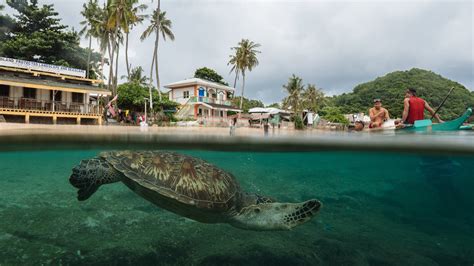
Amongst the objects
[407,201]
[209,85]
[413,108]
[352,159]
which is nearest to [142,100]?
[209,85]

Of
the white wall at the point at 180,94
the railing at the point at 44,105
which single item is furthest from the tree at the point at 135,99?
the railing at the point at 44,105

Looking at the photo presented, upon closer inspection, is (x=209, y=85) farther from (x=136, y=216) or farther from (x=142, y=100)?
(x=136, y=216)

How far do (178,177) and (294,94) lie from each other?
50.7 meters

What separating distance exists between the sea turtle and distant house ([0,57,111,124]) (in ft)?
63.7

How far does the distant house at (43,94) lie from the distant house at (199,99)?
15.0m

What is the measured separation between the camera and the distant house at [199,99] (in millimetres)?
39906

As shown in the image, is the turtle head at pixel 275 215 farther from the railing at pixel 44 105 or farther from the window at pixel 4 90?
the window at pixel 4 90

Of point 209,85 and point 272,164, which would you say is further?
point 209,85

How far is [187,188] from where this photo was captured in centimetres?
427

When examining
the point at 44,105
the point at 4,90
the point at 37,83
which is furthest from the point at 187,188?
the point at 4,90

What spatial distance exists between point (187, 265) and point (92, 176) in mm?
2854

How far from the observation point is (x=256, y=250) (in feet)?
22.4

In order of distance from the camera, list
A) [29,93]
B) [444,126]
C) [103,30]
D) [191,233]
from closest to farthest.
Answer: [191,233]
[444,126]
[29,93]
[103,30]

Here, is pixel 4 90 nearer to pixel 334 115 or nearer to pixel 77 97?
pixel 77 97
